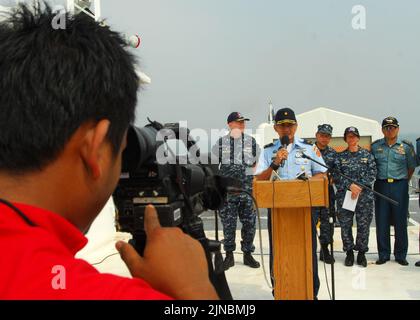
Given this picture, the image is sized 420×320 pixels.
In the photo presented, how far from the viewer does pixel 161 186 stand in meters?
1.07

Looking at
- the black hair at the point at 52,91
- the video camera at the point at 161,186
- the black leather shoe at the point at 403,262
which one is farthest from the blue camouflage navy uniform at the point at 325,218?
the black hair at the point at 52,91

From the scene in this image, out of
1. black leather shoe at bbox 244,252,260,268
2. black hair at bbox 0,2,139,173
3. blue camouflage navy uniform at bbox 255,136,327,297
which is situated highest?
black hair at bbox 0,2,139,173

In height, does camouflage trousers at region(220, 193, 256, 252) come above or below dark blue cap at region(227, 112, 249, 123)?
below

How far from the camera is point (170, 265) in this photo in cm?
70

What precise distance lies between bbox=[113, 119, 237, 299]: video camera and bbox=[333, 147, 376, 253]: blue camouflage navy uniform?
4.29 m

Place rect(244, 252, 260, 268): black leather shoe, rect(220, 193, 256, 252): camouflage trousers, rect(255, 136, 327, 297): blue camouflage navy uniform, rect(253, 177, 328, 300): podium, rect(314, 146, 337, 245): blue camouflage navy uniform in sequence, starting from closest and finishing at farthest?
1. rect(253, 177, 328, 300): podium
2. rect(255, 136, 327, 297): blue camouflage navy uniform
3. rect(244, 252, 260, 268): black leather shoe
4. rect(220, 193, 256, 252): camouflage trousers
5. rect(314, 146, 337, 245): blue camouflage navy uniform

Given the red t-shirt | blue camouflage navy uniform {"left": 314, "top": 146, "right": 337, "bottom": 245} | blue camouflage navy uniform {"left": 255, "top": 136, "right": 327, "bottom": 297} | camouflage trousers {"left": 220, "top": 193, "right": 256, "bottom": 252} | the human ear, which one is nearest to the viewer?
the red t-shirt

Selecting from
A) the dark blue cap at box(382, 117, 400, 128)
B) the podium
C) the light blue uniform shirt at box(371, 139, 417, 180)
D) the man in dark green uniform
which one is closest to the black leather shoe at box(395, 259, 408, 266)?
the man in dark green uniform

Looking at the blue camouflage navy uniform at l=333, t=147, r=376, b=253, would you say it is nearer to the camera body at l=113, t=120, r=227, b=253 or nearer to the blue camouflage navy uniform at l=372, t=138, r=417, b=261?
the blue camouflage navy uniform at l=372, t=138, r=417, b=261

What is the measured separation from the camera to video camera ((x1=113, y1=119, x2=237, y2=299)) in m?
1.04

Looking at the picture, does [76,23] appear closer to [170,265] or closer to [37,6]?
[37,6]

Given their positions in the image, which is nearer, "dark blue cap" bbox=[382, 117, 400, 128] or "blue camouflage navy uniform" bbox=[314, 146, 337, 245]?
"dark blue cap" bbox=[382, 117, 400, 128]

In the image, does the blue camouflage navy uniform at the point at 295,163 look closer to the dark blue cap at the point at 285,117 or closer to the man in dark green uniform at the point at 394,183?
the dark blue cap at the point at 285,117

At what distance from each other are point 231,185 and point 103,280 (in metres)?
0.87
